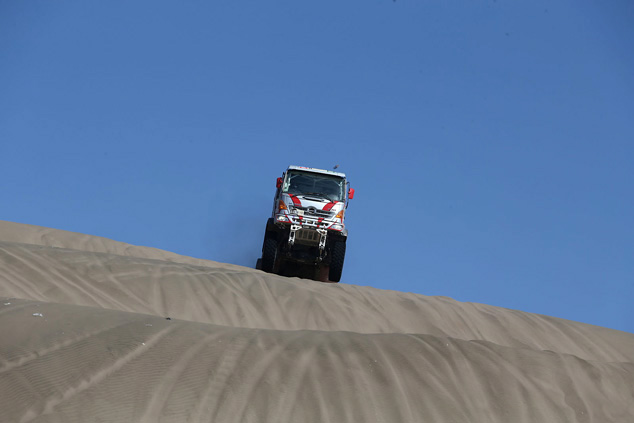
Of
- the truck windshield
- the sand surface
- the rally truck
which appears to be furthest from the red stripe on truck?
the sand surface

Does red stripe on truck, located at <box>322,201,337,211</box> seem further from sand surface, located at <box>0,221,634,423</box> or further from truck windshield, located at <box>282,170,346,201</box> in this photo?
sand surface, located at <box>0,221,634,423</box>

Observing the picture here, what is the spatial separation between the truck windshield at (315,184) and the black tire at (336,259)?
130 centimetres

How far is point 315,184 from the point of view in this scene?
16969 mm

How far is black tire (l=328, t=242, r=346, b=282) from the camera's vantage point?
16.8 m

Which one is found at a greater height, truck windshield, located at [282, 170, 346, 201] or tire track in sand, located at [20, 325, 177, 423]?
truck windshield, located at [282, 170, 346, 201]

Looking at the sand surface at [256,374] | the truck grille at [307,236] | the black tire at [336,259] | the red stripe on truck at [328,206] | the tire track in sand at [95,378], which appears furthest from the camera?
the black tire at [336,259]

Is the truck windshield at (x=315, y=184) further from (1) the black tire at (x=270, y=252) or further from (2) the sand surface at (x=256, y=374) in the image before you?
(2) the sand surface at (x=256, y=374)

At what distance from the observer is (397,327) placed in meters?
12.8

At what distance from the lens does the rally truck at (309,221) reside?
54.1 feet

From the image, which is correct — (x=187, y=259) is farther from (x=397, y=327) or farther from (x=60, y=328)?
(x=60, y=328)

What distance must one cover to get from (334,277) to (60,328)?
36.3ft

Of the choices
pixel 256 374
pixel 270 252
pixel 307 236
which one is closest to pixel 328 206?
pixel 307 236

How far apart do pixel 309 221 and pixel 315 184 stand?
108 centimetres

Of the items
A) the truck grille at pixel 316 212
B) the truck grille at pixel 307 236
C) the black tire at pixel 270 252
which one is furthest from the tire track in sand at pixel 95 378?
the black tire at pixel 270 252
